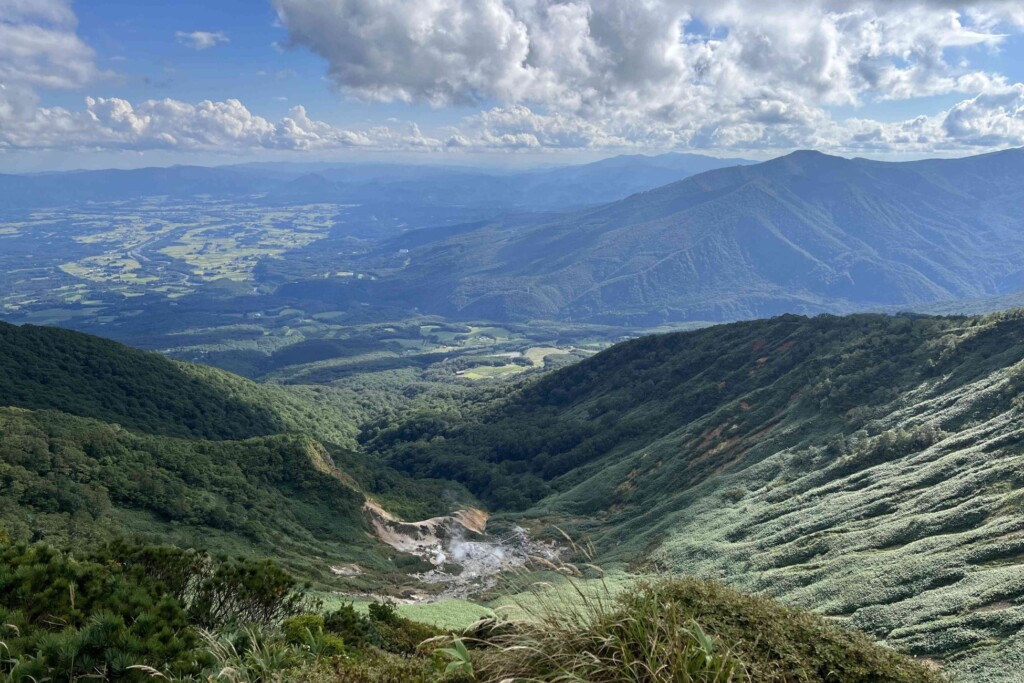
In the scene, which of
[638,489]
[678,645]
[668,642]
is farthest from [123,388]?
[678,645]

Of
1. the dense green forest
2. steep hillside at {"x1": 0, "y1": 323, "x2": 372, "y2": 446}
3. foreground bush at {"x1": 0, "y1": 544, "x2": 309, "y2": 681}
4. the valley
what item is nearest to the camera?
foreground bush at {"x1": 0, "y1": 544, "x2": 309, "y2": 681}

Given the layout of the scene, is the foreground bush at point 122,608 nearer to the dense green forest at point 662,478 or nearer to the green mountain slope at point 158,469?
the dense green forest at point 662,478

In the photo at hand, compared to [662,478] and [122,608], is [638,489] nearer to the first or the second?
[662,478]

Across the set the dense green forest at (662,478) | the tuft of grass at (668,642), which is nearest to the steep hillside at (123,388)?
the dense green forest at (662,478)

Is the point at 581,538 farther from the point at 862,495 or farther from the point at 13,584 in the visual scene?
the point at 13,584

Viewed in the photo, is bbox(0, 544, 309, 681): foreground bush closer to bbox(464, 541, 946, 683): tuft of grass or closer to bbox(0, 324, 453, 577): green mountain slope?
bbox(464, 541, 946, 683): tuft of grass

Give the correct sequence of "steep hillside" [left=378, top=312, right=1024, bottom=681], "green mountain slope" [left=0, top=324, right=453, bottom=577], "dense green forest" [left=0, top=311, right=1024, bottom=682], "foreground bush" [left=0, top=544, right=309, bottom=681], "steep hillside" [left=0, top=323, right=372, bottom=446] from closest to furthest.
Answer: "foreground bush" [left=0, top=544, right=309, bottom=681], "dense green forest" [left=0, top=311, right=1024, bottom=682], "steep hillside" [left=378, top=312, right=1024, bottom=681], "green mountain slope" [left=0, top=324, right=453, bottom=577], "steep hillside" [left=0, top=323, right=372, bottom=446]

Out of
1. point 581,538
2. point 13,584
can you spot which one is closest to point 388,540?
point 581,538

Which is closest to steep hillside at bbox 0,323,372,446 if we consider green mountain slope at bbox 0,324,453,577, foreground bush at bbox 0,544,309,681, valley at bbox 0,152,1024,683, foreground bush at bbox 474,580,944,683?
green mountain slope at bbox 0,324,453,577
